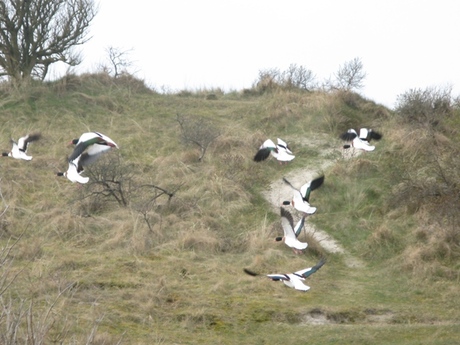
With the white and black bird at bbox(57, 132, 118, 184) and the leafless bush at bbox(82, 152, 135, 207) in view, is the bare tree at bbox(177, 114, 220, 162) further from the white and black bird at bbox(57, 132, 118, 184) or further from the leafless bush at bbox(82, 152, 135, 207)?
the white and black bird at bbox(57, 132, 118, 184)

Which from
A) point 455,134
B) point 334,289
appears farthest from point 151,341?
point 455,134

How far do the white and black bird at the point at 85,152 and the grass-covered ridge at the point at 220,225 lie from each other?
4.73 feet

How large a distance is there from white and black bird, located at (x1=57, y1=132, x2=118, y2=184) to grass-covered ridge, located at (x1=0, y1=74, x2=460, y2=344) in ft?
4.73

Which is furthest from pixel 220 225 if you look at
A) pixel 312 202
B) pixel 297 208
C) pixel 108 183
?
pixel 297 208

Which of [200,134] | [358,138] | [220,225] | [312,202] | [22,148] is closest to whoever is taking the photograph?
[358,138]

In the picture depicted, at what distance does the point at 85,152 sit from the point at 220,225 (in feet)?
12.8

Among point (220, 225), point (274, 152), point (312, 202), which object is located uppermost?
point (274, 152)

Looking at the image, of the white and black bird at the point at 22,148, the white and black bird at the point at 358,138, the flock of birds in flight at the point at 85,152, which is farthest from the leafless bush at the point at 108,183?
the white and black bird at the point at 358,138

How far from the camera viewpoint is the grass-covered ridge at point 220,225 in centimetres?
1066

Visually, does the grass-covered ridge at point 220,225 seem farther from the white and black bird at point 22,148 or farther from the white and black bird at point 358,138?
the white and black bird at point 358,138

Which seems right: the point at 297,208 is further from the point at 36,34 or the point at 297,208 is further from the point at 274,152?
the point at 36,34

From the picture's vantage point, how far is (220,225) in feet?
51.4

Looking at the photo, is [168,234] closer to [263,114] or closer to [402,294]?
[402,294]

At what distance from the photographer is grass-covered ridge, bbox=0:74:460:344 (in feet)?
35.0
